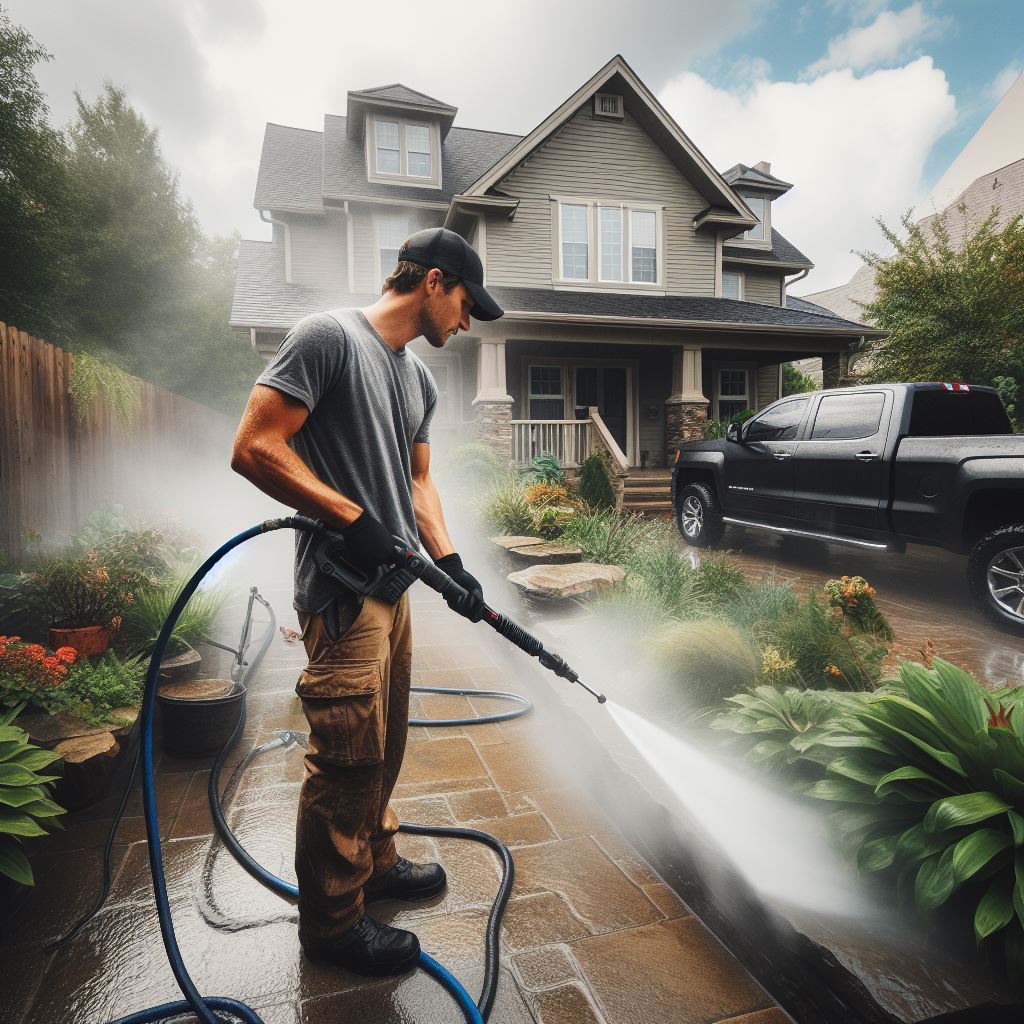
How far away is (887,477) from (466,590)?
540 cm

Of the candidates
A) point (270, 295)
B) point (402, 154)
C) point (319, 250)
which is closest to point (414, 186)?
point (402, 154)

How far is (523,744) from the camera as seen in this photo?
3375 mm

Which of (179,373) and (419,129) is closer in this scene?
(419,129)

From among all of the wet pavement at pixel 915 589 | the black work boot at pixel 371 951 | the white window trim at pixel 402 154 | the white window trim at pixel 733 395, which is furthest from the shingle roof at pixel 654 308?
the black work boot at pixel 371 951

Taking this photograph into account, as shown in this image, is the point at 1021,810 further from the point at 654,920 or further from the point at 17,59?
the point at 17,59

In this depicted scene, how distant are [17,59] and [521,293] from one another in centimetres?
1731

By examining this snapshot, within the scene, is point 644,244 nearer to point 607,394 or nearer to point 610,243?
point 610,243

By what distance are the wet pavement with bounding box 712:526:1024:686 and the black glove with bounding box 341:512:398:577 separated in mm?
2141

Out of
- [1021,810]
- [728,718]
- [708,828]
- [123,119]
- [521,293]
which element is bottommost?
[708,828]

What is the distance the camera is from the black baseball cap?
1.91 meters

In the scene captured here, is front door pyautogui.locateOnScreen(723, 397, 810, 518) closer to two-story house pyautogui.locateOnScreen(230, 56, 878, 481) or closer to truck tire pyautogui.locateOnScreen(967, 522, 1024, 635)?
truck tire pyautogui.locateOnScreen(967, 522, 1024, 635)

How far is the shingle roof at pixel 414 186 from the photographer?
14117 mm

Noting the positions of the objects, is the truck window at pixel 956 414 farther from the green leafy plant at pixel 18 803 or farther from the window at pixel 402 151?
the window at pixel 402 151

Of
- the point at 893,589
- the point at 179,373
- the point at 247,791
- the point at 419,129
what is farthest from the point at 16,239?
the point at 893,589
